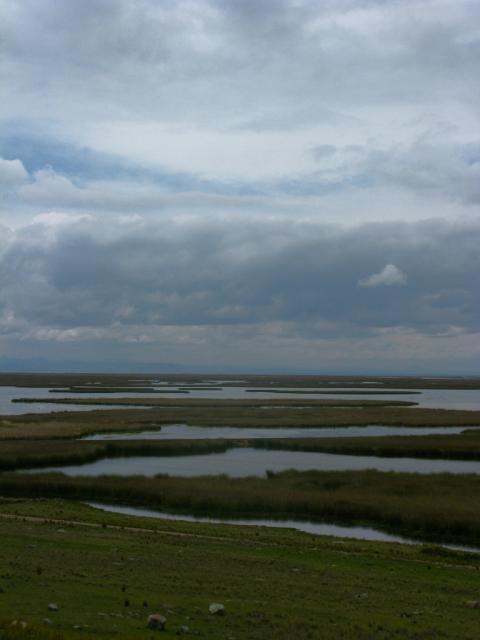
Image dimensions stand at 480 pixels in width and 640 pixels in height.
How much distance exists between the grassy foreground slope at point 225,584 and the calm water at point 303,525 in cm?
343

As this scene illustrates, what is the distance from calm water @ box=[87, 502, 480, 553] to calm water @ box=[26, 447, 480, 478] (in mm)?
9857

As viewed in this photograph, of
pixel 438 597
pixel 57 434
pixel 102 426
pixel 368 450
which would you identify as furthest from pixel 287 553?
pixel 102 426

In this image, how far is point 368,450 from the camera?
2349 inches

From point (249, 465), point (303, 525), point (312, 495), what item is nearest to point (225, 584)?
point (303, 525)

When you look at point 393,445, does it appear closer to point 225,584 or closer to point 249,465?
point 249,465

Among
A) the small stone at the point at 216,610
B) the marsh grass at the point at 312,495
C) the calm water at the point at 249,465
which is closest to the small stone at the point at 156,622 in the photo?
the small stone at the point at 216,610

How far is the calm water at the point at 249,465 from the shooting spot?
155 feet

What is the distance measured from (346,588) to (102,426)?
202 feet

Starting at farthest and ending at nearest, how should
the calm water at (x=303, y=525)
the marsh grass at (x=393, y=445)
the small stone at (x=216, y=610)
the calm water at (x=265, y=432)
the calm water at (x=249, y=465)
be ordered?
the calm water at (x=265, y=432)
the marsh grass at (x=393, y=445)
the calm water at (x=249, y=465)
the calm water at (x=303, y=525)
the small stone at (x=216, y=610)

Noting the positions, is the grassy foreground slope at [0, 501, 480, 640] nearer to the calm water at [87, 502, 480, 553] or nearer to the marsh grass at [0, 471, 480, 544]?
the calm water at [87, 502, 480, 553]

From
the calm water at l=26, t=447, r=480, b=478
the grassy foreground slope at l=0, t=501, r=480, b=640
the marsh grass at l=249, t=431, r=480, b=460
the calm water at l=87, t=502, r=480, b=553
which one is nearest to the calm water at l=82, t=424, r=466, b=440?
the marsh grass at l=249, t=431, r=480, b=460

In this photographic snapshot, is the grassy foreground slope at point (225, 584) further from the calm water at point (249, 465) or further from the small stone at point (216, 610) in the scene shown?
the calm water at point (249, 465)

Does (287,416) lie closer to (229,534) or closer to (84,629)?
(229,534)

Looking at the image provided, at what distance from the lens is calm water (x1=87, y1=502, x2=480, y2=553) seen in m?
29.1
